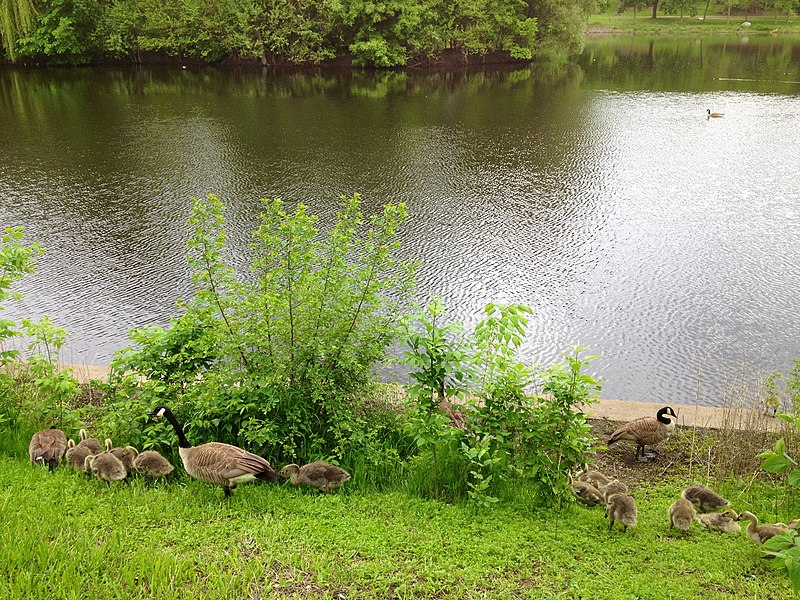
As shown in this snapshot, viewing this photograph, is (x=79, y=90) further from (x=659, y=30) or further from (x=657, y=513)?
(x=659, y=30)

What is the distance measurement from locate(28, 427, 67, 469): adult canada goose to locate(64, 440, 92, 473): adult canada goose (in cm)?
14

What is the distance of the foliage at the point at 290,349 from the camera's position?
6.69m

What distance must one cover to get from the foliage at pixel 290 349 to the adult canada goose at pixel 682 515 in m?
2.78

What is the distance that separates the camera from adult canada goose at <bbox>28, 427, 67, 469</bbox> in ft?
21.5

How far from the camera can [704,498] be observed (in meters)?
6.26

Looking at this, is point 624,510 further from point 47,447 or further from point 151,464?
point 47,447

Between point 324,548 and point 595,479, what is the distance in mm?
2965

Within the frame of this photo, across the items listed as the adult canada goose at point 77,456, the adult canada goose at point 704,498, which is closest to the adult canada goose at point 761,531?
the adult canada goose at point 704,498

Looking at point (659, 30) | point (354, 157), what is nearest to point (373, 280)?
point (354, 157)

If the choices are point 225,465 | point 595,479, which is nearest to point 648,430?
point 595,479

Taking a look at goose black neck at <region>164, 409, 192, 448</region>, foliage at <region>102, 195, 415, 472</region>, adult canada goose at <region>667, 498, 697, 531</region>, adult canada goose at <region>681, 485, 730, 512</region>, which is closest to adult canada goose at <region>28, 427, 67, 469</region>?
foliage at <region>102, 195, 415, 472</region>

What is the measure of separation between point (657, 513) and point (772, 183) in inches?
808

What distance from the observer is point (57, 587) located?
4.58 m

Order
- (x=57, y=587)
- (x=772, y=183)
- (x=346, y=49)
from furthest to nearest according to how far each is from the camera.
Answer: (x=346, y=49)
(x=772, y=183)
(x=57, y=587)
